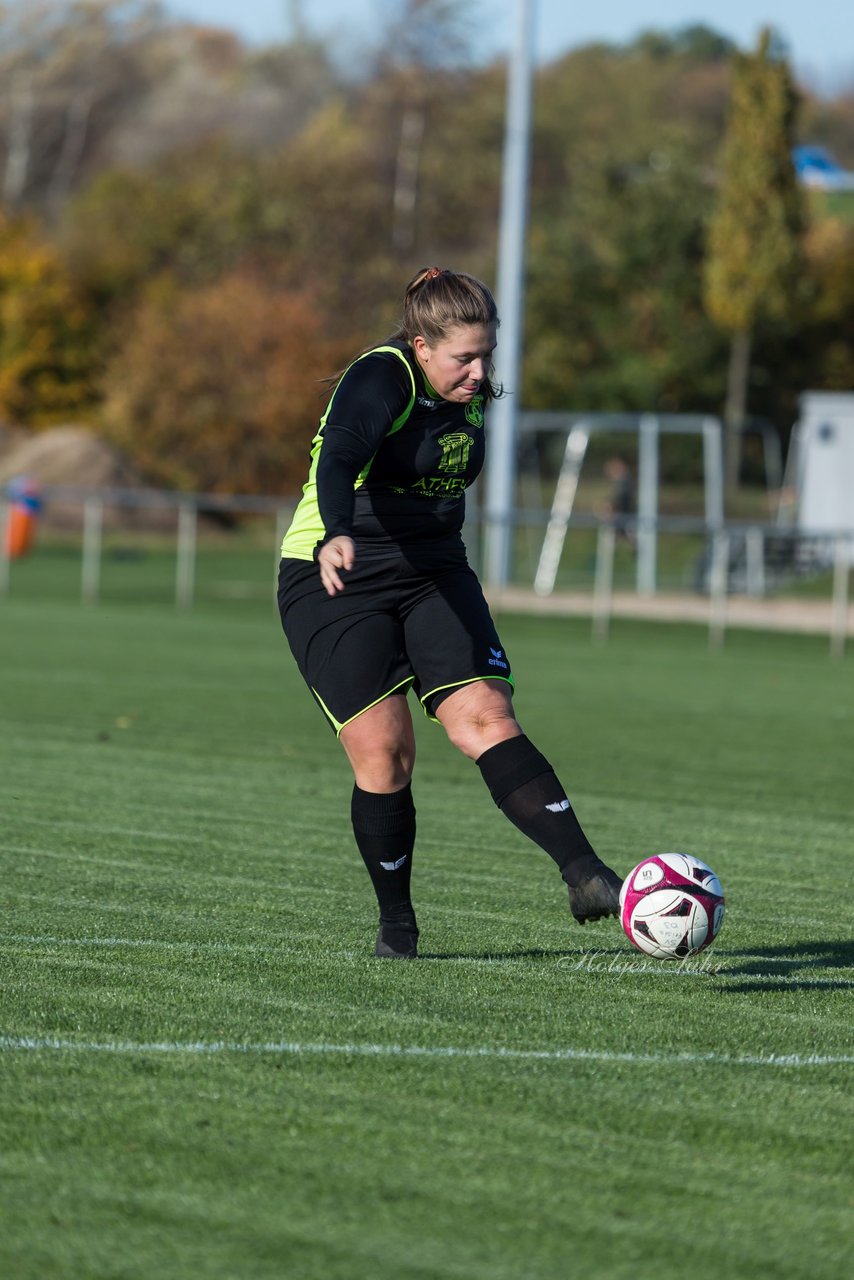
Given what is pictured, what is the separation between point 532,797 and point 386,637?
62 cm

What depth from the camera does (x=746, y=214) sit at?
138 feet

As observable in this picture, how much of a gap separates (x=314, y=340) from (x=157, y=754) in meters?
42.6

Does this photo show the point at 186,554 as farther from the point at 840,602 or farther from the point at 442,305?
the point at 442,305

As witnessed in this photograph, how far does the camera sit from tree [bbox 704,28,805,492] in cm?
4075

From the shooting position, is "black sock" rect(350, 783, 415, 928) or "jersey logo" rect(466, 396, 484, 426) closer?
"jersey logo" rect(466, 396, 484, 426)

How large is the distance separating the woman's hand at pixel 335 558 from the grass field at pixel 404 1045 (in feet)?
3.57

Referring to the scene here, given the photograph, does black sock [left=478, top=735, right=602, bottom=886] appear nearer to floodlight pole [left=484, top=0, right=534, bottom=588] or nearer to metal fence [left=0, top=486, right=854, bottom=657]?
metal fence [left=0, top=486, right=854, bottom=657]

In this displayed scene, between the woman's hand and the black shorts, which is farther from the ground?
the woman's hand

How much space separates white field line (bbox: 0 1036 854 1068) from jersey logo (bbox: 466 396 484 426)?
1.92m

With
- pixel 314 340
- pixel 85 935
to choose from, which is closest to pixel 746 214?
pixel 314 340

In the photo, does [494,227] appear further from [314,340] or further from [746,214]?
[746,214]

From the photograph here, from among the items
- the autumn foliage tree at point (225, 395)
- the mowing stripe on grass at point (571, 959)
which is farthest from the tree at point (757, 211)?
the mowing stripe on grass at point (571, 959)

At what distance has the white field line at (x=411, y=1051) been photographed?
467 cm

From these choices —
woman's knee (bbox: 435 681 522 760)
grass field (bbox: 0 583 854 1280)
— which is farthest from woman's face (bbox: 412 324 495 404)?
grass field (bbox: 0 583 854 1280)
